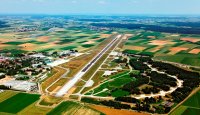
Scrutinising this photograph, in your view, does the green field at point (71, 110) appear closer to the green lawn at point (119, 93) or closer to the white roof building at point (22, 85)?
the green lawn at point (119, 93)

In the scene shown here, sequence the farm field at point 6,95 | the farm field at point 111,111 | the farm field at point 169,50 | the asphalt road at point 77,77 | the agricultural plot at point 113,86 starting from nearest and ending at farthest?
the farm field at point 111,111
the farm field at point 6,95
the agricultural plot at point 113,86
the asphalt road at point 77,77
the farm field at point 169,50

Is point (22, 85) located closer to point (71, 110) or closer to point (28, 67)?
point (28, 67)

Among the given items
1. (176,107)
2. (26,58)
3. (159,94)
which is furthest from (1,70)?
(176,107)

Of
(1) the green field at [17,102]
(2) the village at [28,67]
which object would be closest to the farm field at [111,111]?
(1) the green field at [17,102]

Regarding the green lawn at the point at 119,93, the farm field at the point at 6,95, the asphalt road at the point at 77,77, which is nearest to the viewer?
the farm field at the point at 6,95

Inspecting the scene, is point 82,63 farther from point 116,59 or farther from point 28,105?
point 28,105
